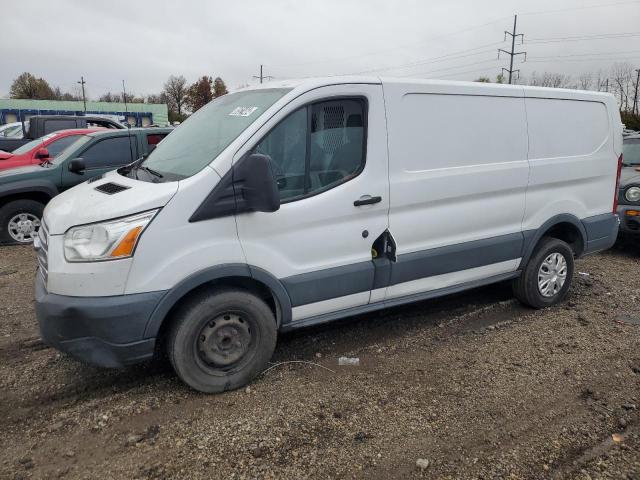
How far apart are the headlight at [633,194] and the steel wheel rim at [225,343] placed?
19.8 ft

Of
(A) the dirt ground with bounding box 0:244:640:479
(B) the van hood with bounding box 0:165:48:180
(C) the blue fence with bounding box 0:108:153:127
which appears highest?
(C) the blue fence with bounding box 0:108:153:127

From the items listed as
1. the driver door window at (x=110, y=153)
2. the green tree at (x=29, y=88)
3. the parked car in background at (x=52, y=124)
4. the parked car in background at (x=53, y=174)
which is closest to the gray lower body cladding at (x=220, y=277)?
the parked car in background at (x=53, y=174)

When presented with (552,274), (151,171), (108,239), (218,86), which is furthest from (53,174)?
(218,86)

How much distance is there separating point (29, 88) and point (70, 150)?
87638 mm

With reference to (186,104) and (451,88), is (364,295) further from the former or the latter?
(186,104)

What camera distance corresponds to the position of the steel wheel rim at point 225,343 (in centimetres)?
342

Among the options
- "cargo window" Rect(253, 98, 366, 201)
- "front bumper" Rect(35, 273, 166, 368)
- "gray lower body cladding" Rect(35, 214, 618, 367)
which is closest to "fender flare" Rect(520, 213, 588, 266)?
"gray lower body cladding" Rect(35, 214, 618, 367)

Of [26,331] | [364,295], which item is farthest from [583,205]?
[26,331]

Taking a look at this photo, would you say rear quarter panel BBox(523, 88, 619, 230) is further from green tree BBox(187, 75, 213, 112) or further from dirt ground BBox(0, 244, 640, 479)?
green tree BBox(187, 75, 213, 112)

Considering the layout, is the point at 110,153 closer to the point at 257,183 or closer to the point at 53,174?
the point at 53,174

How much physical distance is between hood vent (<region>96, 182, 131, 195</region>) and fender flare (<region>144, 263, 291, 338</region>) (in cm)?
77

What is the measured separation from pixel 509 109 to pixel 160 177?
306 centimetres

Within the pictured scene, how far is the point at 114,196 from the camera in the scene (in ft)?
10.8

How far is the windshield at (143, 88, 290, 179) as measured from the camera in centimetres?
352
